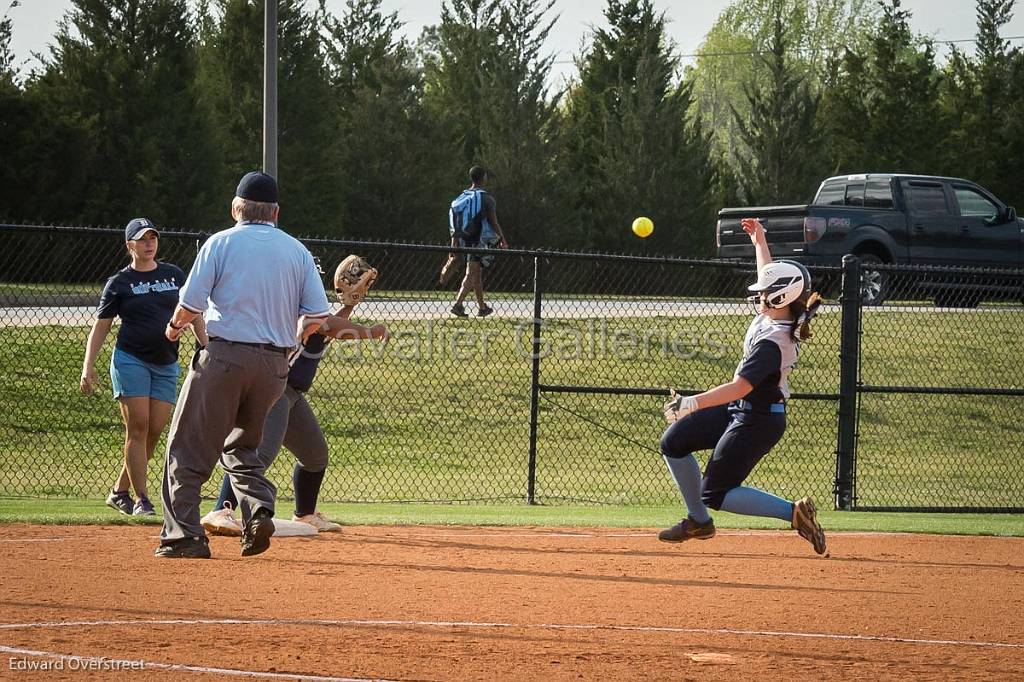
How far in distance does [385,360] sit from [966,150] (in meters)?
20.4

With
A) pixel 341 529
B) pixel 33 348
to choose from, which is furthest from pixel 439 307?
pixel 341 529

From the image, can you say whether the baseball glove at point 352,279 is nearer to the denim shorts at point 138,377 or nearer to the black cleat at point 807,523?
the denim shorts at point 138,377

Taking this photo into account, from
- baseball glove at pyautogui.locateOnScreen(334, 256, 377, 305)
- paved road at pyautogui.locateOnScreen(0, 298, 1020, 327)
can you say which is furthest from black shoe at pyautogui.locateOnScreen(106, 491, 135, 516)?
paved road at pyautogui.locateOnScreen(0, 298, 1020, 327)

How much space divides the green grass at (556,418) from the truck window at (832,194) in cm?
368

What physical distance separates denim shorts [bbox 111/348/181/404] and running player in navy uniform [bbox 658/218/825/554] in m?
3.67

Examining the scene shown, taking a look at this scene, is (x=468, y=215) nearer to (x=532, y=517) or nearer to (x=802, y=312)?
(x=532, y=517)

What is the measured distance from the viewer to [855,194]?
68.6 ft

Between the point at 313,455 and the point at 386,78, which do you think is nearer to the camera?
the point at 313,455

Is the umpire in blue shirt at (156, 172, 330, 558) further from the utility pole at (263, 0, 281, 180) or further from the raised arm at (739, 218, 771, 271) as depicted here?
the utility pole at (263, 0, 281, 180)

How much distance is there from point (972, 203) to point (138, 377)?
15755mm

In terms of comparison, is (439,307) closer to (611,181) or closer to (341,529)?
(341,529)

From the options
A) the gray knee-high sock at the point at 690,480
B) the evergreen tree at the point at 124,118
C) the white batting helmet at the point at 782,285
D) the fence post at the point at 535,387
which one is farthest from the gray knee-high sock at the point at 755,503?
the evergreen tree at the point at 124,118

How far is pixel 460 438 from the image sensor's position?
588 inches

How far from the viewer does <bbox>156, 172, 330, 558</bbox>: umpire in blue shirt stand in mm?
6660
